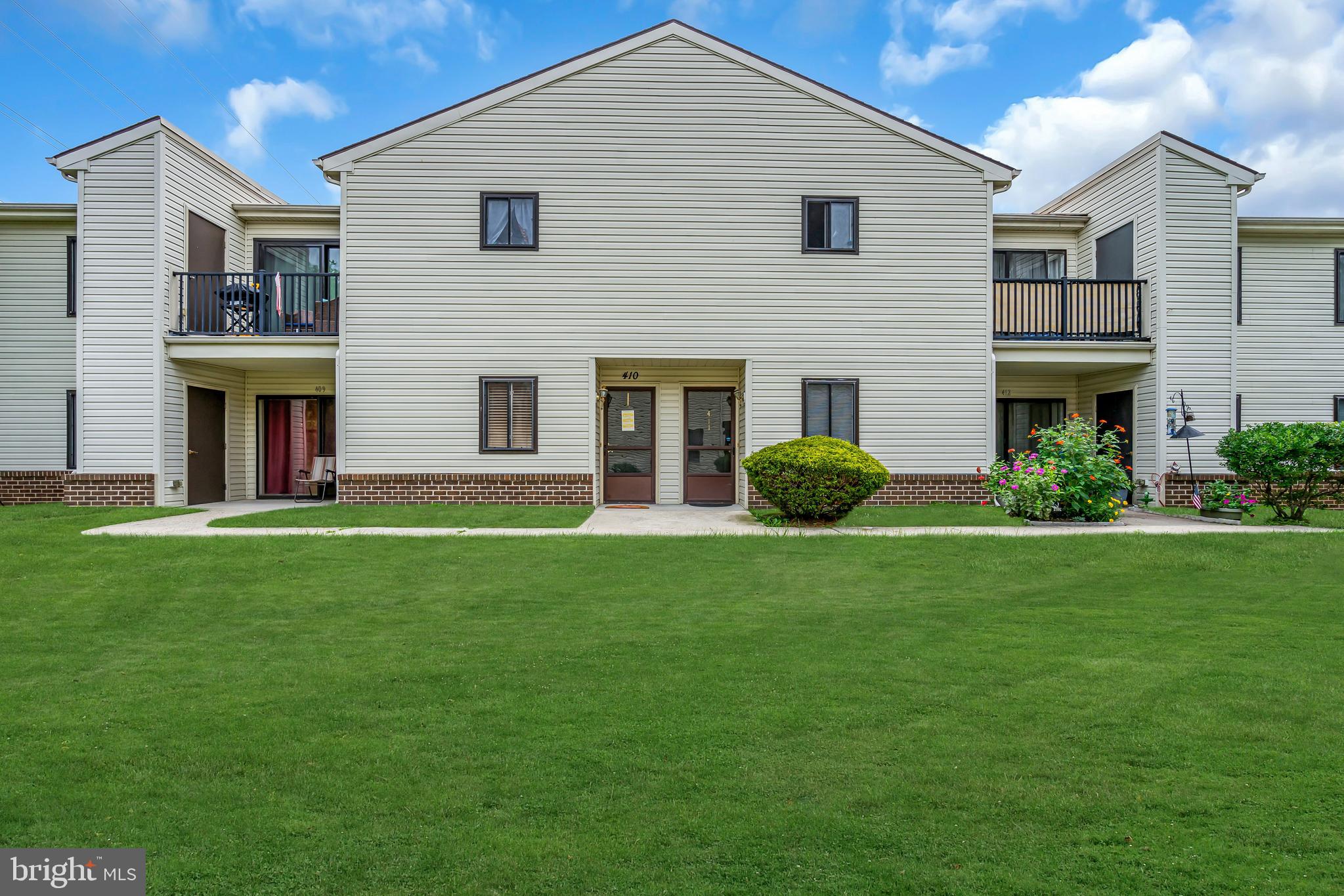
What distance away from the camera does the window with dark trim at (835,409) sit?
49.6 feet

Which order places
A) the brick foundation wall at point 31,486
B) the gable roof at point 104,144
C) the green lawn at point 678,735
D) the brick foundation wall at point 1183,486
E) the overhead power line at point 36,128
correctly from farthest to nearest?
the overhead power line at point 36,128 < the brick foundation wall at point 31,486 < the brick foundation wall at point 1183,486 < the gable roof at point 104,144 < the green lawn at point 678,735

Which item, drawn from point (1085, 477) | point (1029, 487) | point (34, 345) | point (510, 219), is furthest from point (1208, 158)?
point (34, 345)

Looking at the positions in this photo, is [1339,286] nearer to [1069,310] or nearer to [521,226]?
[1069,310]

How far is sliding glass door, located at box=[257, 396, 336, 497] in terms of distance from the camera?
17719 millimetres

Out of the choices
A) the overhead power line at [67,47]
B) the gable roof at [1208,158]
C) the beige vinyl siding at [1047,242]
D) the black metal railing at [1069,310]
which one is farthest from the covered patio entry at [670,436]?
the overhead power line at [67,47]

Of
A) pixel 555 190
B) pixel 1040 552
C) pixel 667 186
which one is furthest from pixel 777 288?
Result: pixel 1040 552

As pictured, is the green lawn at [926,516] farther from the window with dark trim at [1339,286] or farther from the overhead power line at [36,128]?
the overhead power line at [36,128]

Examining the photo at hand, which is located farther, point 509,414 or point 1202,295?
point 1202,295

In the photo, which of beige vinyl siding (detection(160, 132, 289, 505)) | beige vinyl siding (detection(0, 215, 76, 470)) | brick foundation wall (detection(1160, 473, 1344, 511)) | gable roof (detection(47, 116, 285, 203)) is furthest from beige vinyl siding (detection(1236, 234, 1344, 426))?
beige vinyl siding (detection(0, 215, 76, 470))

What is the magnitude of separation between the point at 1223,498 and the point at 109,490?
18.7m

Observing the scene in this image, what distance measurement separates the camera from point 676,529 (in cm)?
1208

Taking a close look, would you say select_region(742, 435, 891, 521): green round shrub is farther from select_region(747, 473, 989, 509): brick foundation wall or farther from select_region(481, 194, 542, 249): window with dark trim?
select_region(481, 194, 542, 249): window with dark trim

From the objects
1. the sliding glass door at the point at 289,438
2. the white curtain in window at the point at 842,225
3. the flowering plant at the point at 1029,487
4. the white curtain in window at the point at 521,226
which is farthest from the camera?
the sliding glass door at the point at 289,438

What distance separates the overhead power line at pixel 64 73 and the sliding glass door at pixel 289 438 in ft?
39.5
